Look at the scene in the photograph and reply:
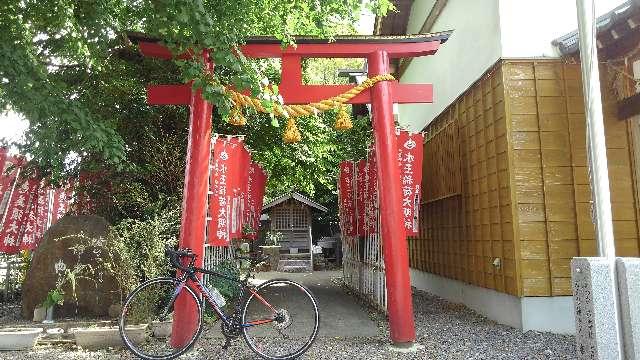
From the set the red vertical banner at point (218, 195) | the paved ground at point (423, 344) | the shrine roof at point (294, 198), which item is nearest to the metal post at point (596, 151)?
the paved ground at point (423, 344)

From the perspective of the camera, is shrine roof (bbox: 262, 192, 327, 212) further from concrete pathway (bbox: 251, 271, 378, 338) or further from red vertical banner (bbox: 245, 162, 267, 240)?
concrete pathway (bbox: 251, 271, 378, 338)

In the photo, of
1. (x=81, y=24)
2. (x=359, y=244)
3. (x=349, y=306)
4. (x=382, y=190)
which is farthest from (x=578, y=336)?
(x=81, y=24)

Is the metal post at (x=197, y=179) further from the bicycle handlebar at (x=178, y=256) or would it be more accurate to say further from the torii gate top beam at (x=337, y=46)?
the torii gate top beam at (x=337, y=46)

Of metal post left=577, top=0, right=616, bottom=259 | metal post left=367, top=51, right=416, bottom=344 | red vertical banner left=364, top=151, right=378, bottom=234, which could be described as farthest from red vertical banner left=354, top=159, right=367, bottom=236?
metal post left=577, top=0, right=616, bottom=259

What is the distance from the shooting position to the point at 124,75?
10117 millimetres

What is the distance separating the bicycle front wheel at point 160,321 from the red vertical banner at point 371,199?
13.3 feet

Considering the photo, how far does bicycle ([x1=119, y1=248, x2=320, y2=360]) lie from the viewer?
5738 mm

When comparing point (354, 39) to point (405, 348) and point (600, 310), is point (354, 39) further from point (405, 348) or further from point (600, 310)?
point (600, 310)

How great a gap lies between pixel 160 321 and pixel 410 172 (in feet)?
15.8

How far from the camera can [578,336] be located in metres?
3.67

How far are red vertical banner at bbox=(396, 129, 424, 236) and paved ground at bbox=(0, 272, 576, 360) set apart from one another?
5.90 feet

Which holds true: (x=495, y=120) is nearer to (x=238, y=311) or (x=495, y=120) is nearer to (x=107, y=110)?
(x=238, y=311)

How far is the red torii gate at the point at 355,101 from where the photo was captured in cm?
657

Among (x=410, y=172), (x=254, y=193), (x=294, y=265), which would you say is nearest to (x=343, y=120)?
(x=410, y=172)
